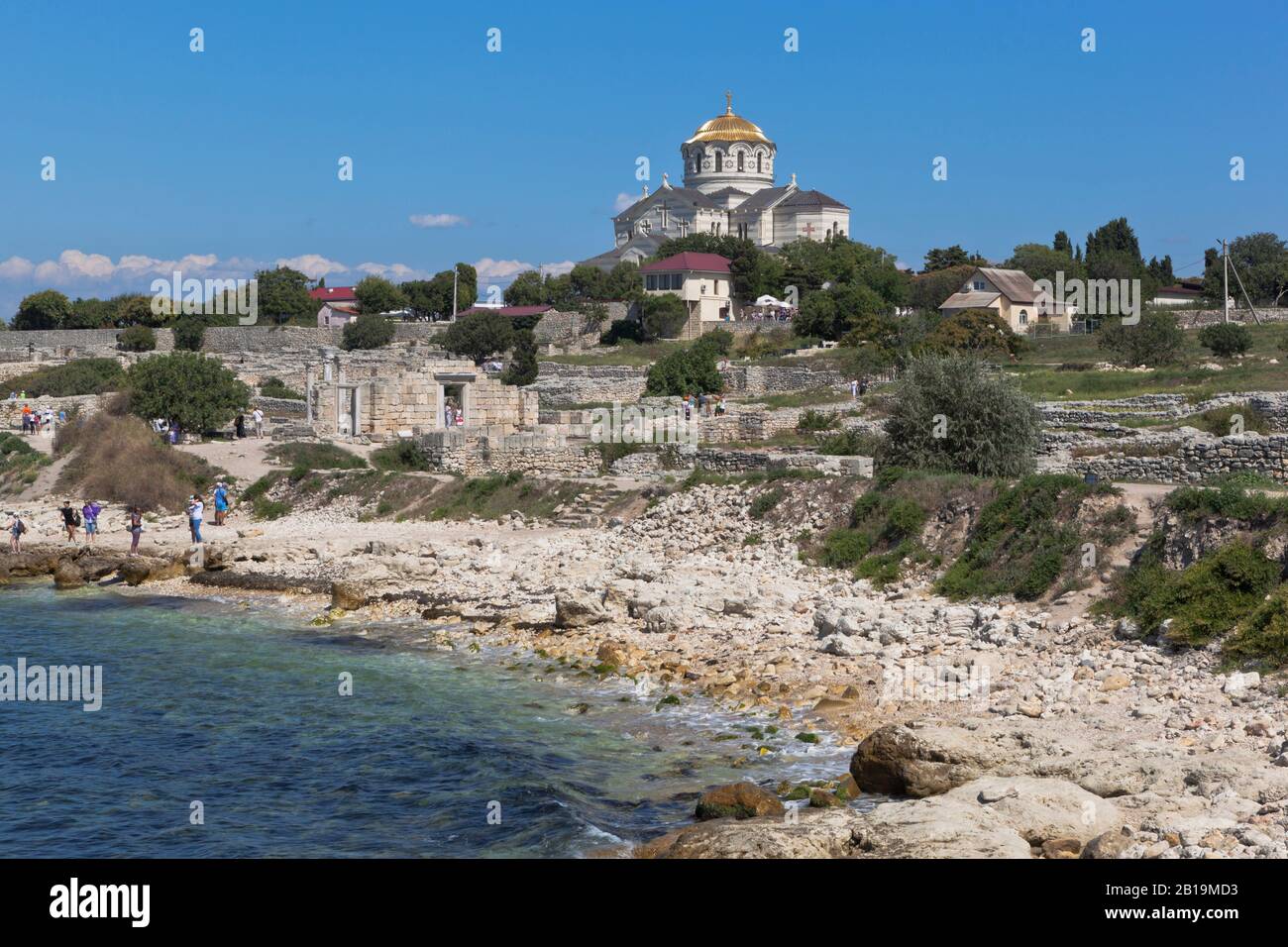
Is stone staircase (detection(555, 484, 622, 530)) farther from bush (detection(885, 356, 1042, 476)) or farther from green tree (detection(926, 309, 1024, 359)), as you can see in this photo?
green tree (detection(926, 309, 1024, 359))

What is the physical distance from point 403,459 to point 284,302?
2059 inches

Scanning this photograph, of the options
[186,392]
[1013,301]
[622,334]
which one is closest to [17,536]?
[186,392]

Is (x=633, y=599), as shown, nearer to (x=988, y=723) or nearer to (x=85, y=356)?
(x=988, y=723)

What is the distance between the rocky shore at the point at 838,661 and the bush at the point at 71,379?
26709 millimetres

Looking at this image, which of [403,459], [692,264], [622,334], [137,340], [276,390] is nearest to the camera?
→ [403,459]

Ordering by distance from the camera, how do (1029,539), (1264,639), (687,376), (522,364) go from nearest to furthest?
1. (1264,639)
2. (1029,539)
3. (687,376)
4. (522,364)

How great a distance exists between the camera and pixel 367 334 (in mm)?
67625

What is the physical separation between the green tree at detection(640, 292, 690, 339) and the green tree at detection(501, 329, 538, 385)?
27.5 ft

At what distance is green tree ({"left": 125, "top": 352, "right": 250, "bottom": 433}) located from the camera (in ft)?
112

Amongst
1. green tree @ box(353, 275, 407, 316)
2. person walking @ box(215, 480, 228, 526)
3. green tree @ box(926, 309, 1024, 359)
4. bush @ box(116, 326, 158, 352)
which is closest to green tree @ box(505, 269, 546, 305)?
green tree @ box(353, 275, 407, 316)

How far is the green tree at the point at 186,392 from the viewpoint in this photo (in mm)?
34125

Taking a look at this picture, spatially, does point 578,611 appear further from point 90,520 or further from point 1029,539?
point 90,520
